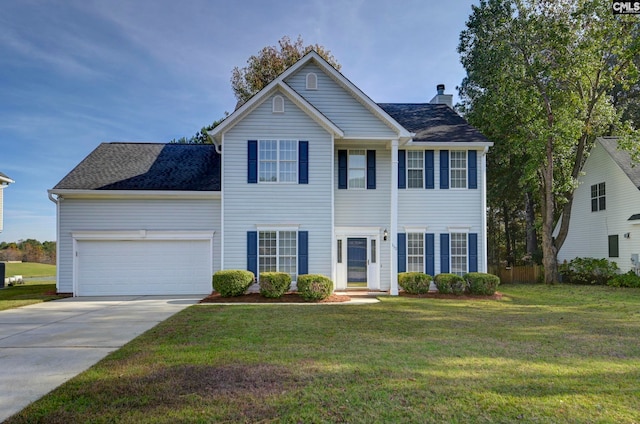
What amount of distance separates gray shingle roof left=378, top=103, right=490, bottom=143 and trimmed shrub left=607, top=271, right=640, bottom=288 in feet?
29.3

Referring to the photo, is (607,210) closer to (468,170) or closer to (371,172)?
(468,170)

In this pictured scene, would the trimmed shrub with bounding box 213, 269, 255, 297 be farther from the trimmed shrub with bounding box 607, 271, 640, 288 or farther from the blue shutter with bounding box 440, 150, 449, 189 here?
the trimmed shrub with bounding box 607, 271, 640, 288

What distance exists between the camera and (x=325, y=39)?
2639 centimetres

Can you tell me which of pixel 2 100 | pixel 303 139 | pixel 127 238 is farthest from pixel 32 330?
pixel 2 100

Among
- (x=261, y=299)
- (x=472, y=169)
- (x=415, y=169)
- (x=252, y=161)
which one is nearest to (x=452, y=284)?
(x=415, y=169)

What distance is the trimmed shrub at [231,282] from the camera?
12578 millimetres

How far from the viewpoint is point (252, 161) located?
1371cm

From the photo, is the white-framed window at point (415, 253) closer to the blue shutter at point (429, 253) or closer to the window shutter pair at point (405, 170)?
the blue shutter at point (429, 253)

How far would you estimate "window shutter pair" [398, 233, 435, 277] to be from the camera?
14844 mm

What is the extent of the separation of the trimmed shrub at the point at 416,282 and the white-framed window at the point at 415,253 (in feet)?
3.49

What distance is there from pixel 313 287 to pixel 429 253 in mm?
4951

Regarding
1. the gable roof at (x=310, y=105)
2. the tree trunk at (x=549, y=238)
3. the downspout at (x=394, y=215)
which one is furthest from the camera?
the tree trunk at (x=549, y=238)

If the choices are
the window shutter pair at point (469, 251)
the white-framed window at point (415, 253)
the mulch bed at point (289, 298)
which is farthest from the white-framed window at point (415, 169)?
the mulch bed at point (289, 298)

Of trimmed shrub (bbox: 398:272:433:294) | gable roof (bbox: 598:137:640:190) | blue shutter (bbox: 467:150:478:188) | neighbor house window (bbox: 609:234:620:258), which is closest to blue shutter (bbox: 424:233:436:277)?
trimmed shrub (bbox: 398:272:433:294)
